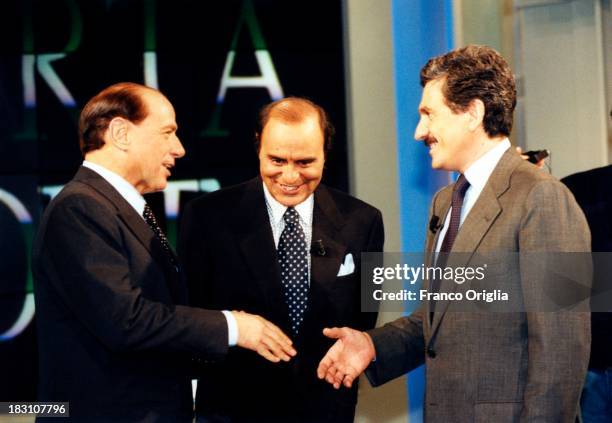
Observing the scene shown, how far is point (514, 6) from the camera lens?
3814 mm

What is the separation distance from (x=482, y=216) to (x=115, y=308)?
0.99m

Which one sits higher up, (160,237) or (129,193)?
(129,193)

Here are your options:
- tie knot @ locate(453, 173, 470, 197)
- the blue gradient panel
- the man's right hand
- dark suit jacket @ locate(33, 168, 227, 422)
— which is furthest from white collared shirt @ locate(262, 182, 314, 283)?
the blue gradient panel

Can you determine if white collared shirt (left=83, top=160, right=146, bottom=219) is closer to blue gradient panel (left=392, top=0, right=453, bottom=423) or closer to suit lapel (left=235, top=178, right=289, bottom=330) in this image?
suit lapel (left=235, top=178, right=289, bottom=330)

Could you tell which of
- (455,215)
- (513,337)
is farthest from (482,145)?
(513,337)

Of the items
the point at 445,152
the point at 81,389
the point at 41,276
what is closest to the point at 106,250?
the point at 41,276

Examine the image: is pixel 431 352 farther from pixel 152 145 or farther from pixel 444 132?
pixel 152 145

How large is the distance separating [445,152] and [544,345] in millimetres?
632

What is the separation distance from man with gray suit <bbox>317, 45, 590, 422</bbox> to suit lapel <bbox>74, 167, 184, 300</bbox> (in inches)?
30.0

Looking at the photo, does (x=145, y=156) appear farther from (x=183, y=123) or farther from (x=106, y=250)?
(x=183, y=123)

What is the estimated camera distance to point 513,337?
2.10 metres

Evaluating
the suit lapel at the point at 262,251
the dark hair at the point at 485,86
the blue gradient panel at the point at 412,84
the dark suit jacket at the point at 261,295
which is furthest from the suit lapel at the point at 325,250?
the blue gradient panel at the point at 412,84

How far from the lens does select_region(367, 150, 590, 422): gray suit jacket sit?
78.3 inches

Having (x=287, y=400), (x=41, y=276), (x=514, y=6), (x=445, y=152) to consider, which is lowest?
(x=287, y=400)
